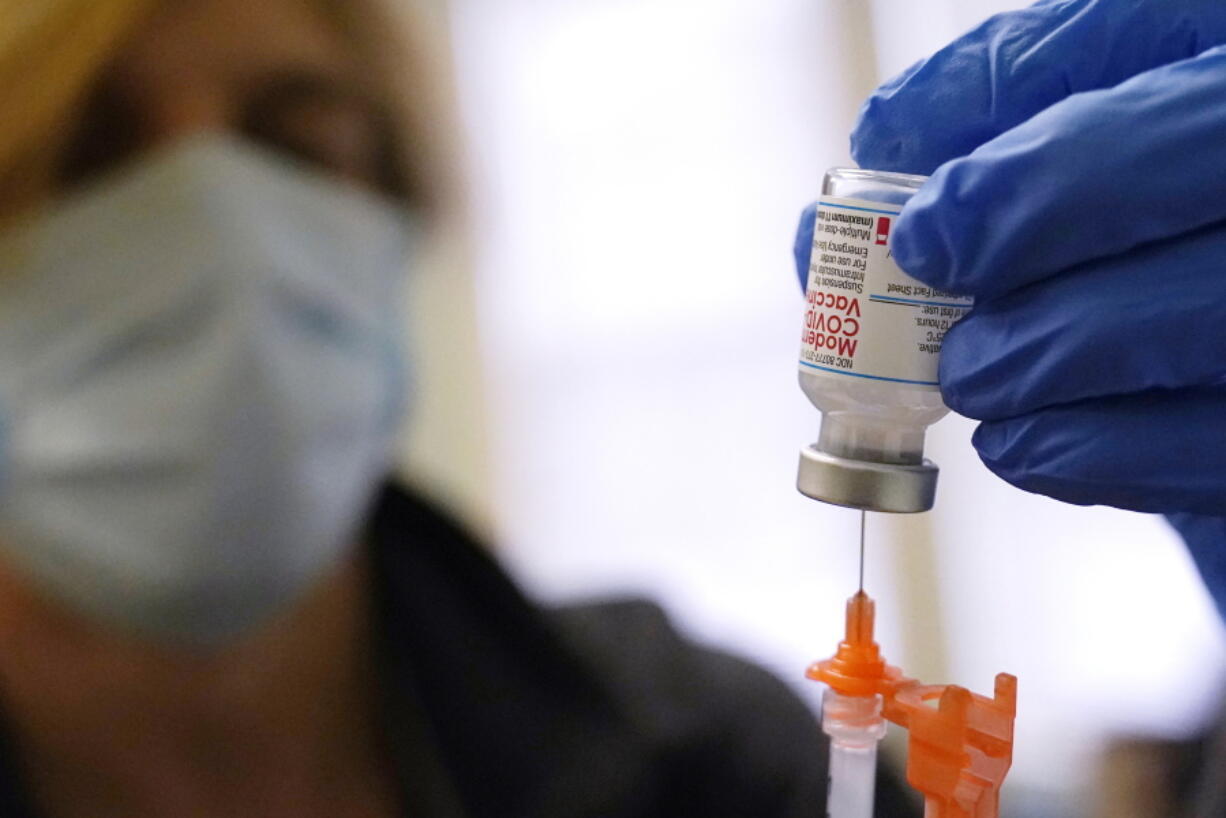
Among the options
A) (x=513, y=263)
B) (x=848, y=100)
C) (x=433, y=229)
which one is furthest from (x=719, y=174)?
(x=433, y=229)

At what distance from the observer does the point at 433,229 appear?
146 centimetres

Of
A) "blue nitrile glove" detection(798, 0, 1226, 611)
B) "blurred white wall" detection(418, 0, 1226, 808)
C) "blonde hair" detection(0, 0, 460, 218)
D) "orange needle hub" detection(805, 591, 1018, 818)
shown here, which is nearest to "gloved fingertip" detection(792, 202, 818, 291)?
"blue nitrile glove" detection(798, 0, 1226, 611)

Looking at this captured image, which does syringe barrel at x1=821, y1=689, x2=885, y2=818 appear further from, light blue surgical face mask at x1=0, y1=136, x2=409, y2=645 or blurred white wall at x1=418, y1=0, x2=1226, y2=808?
blurred white wall at x1=418, y1=0, x2=1226, y2=808

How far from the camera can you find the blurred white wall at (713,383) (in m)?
1.93

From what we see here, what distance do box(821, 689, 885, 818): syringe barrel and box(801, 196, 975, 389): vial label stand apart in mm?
196

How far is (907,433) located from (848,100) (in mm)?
1502

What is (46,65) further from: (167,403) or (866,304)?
(866,304)

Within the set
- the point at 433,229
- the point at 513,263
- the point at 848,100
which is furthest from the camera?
the point at 513,263

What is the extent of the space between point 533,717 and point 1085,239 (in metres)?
0.87

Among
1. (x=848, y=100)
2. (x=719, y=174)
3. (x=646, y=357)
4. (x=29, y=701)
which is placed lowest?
(x=29, y=701)

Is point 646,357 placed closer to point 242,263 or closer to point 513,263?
point 513,263

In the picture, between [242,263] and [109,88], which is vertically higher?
[109,88]

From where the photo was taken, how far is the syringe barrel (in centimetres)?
61

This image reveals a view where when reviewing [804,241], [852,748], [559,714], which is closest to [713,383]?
[559,714]
